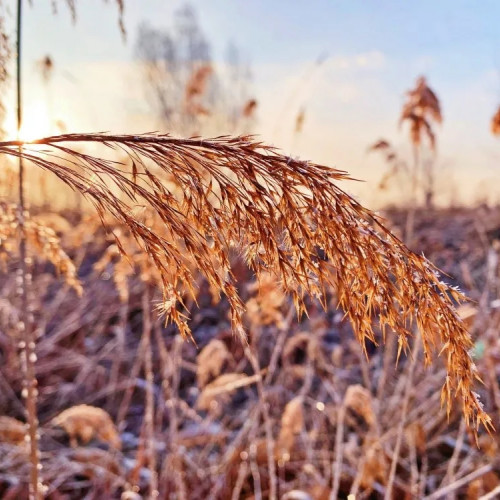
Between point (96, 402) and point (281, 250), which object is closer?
point (281, 250)

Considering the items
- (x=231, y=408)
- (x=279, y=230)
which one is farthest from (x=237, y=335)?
(x=231, y=408)

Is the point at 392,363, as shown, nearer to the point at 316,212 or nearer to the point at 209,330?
→ the point at 209,330

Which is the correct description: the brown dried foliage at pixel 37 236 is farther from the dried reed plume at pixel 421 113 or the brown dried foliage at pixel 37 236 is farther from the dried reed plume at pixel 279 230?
the dried reed plume at pixel 421 113

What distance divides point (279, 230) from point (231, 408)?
4.28m

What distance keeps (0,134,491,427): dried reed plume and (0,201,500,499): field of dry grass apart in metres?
0.93

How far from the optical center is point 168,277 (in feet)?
3.97

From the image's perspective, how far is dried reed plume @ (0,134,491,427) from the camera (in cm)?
115

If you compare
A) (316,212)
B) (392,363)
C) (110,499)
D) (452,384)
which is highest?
(316,212)

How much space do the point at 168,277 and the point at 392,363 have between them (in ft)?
16.1

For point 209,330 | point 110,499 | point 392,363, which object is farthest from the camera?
point 209,330

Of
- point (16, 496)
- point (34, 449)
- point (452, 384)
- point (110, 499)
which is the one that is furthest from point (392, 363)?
point (452, 384)

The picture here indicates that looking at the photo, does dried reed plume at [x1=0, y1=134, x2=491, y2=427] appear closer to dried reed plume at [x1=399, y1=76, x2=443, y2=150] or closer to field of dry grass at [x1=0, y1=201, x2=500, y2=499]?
field of dry grass at [x1=0, y1=201, x2=500, y2=499]

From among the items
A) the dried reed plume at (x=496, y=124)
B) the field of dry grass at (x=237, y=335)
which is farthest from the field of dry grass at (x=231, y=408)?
the dried reed plume at (x=496, y=124)

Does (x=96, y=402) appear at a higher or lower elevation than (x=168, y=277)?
lower
